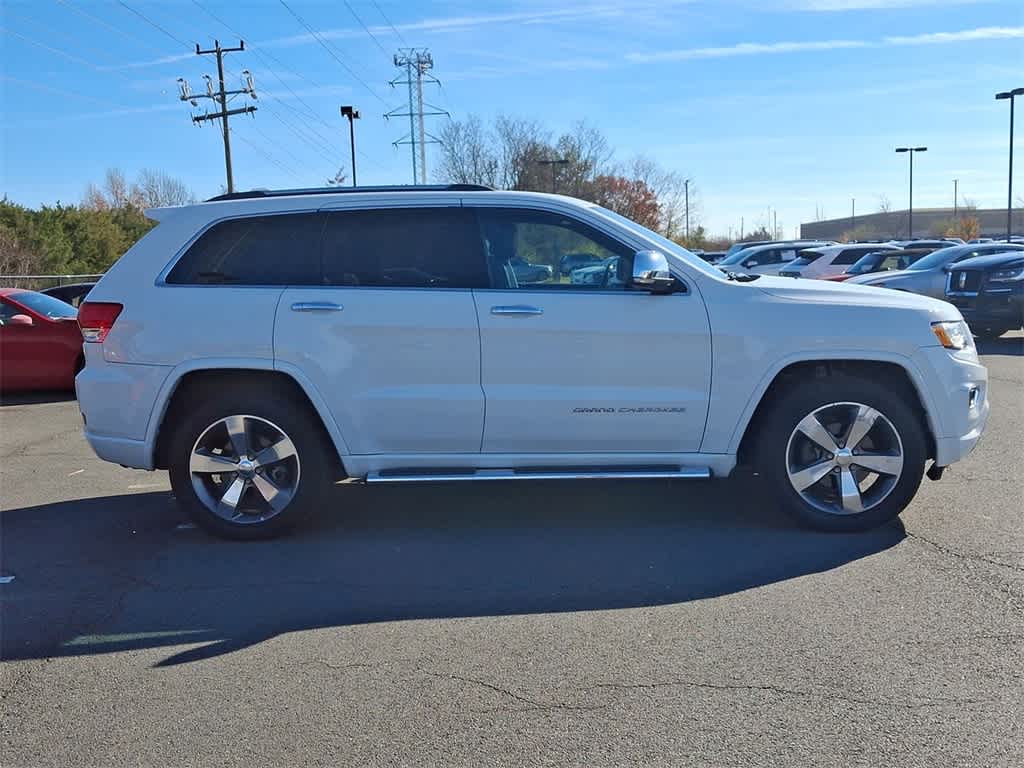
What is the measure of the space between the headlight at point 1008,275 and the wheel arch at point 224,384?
1281 cm

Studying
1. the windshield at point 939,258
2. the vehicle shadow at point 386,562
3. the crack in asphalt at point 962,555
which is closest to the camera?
the vehicle shadow at point 386,562

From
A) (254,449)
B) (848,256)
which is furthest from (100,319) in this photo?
(848,256)

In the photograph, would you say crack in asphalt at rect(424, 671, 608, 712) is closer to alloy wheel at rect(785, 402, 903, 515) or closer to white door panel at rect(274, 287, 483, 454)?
white door panel at rect(274, 287, 483, 454)

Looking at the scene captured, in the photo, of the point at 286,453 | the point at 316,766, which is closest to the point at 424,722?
the point at 316,766

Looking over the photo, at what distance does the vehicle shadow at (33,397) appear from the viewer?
1142 centimetres

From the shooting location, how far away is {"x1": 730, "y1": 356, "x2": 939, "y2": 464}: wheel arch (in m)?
5.23

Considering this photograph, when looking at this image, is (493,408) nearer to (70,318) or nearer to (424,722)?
(424,722)

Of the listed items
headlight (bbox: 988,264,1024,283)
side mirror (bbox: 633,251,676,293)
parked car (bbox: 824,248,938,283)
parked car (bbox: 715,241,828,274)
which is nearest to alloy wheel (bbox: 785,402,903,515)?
side mirror (bbox: 633,251,676,293)

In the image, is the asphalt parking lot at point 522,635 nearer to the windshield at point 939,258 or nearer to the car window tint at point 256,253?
the car window tint at point 256,253

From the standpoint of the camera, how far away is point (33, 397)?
39.0 feet

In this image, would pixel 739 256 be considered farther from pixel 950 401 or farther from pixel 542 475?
pixel 542 475

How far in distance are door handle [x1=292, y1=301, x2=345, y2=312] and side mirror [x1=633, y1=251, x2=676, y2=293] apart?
1.65 metres

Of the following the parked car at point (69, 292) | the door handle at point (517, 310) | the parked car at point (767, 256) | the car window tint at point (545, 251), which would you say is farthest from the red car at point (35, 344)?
the parked car at point (767, 256)

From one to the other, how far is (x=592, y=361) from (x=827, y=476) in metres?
1.49
